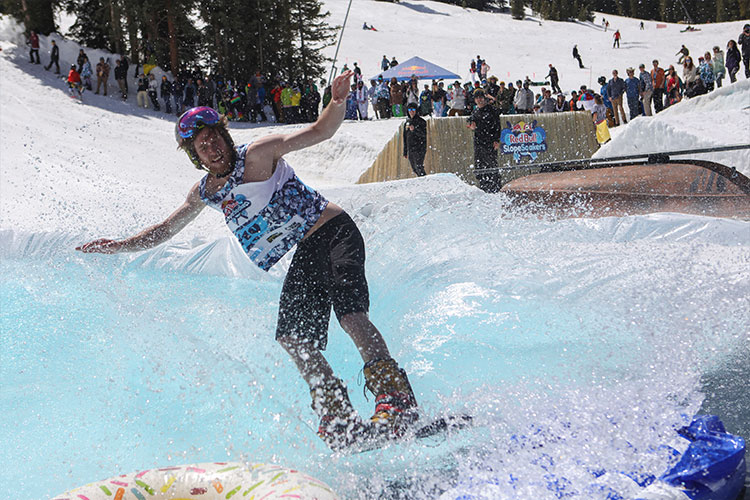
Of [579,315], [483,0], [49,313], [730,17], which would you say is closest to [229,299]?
[49,313]

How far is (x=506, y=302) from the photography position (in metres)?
5.17

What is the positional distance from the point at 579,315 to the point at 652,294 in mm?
505

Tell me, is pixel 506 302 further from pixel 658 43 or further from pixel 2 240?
pixel 658 43

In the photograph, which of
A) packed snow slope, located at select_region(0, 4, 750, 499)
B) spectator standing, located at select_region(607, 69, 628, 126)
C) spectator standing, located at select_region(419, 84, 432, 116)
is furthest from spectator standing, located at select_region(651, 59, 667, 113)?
packed snow slope, located at select_region(0, 4, 750, 499)

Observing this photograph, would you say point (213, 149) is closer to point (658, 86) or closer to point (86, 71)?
point (658, 86)

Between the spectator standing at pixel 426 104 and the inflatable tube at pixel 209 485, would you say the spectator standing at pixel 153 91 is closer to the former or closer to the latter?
the spectator standing at pixel 426 104

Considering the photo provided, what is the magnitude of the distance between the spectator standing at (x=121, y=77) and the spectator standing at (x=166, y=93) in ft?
3.70

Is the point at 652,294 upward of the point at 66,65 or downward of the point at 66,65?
downward

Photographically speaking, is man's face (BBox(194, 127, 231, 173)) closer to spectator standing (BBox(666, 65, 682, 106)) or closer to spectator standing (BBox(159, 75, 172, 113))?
spectator standing (BBox(666, 65, 682, 106))

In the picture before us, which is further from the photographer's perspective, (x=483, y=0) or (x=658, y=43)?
(x=483, y=0)

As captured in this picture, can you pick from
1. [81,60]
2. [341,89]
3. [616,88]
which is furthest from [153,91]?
[341,89]

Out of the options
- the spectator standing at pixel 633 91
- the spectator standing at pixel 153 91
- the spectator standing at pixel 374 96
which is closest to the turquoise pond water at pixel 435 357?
the spectator standing at pixel 633 91

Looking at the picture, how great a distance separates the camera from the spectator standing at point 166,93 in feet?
65.2

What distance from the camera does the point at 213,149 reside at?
3.15 metres
